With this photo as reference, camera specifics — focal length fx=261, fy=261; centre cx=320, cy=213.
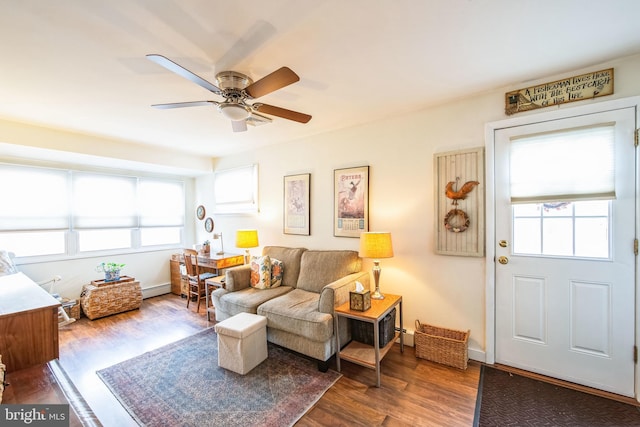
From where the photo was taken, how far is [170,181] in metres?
5.12

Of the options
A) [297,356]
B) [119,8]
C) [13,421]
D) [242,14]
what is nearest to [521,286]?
[297,356]

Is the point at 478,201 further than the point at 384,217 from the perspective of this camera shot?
No

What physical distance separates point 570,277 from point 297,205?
2.89m

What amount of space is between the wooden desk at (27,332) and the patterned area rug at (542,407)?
280cm

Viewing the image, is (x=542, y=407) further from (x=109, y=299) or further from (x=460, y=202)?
(x=109, y=299)

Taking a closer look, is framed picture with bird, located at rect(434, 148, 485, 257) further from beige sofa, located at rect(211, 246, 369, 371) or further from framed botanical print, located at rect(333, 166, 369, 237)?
beige sofa, located at rect(211, 246, 369, 371)

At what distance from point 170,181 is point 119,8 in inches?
166

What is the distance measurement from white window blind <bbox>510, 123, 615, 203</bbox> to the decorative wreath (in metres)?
0.41

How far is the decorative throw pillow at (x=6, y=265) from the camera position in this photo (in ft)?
10.0

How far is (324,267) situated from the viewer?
308 centimetres

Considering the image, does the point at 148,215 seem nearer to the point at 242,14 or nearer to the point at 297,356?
the point at 297,356

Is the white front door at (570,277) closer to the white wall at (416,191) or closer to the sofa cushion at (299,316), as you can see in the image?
the white wall at (416,191)

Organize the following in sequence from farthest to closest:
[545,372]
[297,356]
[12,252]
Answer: [12,252] < [297,356] < [545,372]

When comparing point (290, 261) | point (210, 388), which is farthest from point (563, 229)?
point (210, 388)
